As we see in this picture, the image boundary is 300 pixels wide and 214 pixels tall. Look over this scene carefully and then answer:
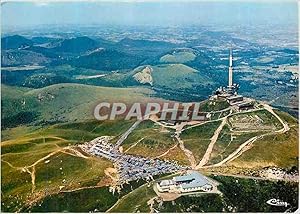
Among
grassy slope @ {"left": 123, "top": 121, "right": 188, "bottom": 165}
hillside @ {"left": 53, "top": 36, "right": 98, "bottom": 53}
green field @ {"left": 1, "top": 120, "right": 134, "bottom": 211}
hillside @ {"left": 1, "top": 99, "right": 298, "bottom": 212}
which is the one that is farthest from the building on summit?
hillside @ {"left": 53, "top": 36, "right": 98, "bottom": 53}

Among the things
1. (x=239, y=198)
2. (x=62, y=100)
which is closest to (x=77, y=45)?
(x=62, y=100)

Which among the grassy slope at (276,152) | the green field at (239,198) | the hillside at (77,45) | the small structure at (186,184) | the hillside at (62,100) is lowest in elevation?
the green field at (239,198)

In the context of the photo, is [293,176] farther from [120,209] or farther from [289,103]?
[120,209]

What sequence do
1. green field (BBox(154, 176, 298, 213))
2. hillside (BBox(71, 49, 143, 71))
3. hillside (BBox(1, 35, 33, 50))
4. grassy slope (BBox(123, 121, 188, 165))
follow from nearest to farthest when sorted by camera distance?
1. green field (BBox(154, 176, 298, 213))
2. hillside (BBox(1, 35, 33, 50))
3. grassy slope (BBox(123, 121, 188, 165))
4. hillside (BBox(71, 49, 143, 71))

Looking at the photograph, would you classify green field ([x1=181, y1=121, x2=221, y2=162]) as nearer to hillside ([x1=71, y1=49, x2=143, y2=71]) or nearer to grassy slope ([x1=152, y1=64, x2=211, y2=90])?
grassy slope ([x1=152, y1=64, x2=211, y2=90])

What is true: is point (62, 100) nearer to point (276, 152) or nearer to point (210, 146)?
point (210, 146)

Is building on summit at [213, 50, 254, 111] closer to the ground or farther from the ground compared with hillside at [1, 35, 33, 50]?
closer to the ground

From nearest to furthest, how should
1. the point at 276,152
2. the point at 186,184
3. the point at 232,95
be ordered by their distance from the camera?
1. the point at 186,184
2. the point at 276,152
3. the point at 232,95

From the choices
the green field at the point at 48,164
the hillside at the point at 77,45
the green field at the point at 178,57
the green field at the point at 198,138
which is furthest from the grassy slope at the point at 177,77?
the hillside at the point at 77,45

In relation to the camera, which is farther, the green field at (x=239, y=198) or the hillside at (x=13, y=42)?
the hillside at (x=13, y=42)

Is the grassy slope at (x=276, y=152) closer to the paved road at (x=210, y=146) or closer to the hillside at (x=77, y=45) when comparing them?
the paved road at (x=210, y=146)
